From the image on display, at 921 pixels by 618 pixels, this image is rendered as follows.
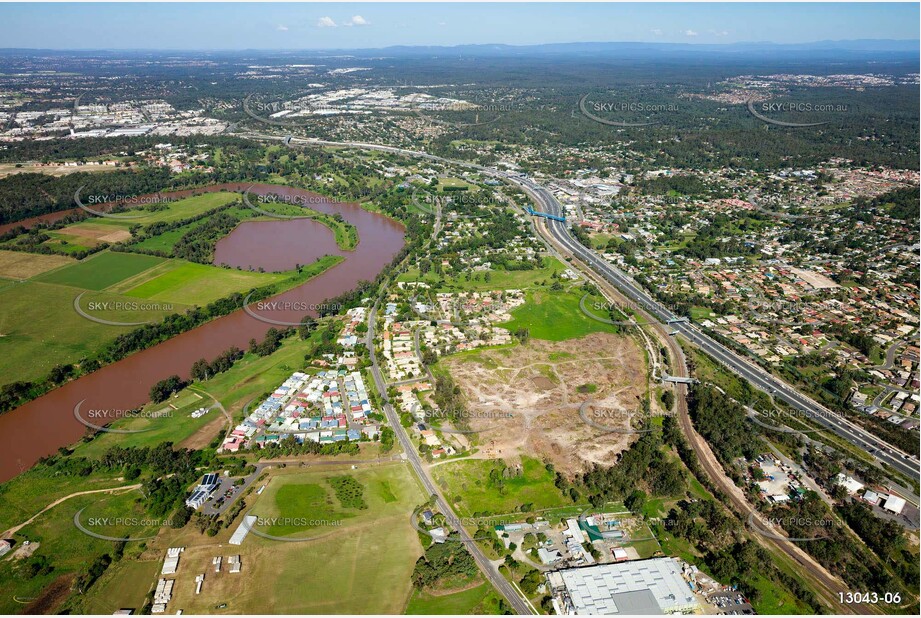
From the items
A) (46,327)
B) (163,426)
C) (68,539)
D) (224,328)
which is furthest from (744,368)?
(46,327)

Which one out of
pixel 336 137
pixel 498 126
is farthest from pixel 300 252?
pixel 498 126

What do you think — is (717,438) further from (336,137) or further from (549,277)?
(336,137)

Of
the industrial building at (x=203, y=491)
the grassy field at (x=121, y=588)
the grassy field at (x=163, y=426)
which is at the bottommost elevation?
the grassy field at (x=121, y=588)

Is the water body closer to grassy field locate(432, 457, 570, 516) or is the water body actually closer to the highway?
the highway

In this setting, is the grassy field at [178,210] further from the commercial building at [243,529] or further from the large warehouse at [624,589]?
the large warehouse at [624,589]

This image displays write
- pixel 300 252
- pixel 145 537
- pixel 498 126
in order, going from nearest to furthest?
pixel 145 537 → pixel 300 252 → pixel 498 126

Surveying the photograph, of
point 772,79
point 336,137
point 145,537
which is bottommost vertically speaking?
point 145,537

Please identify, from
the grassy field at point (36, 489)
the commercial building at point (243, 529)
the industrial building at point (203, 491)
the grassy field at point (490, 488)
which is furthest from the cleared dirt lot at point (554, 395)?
the grassy field at point (36, 489)
